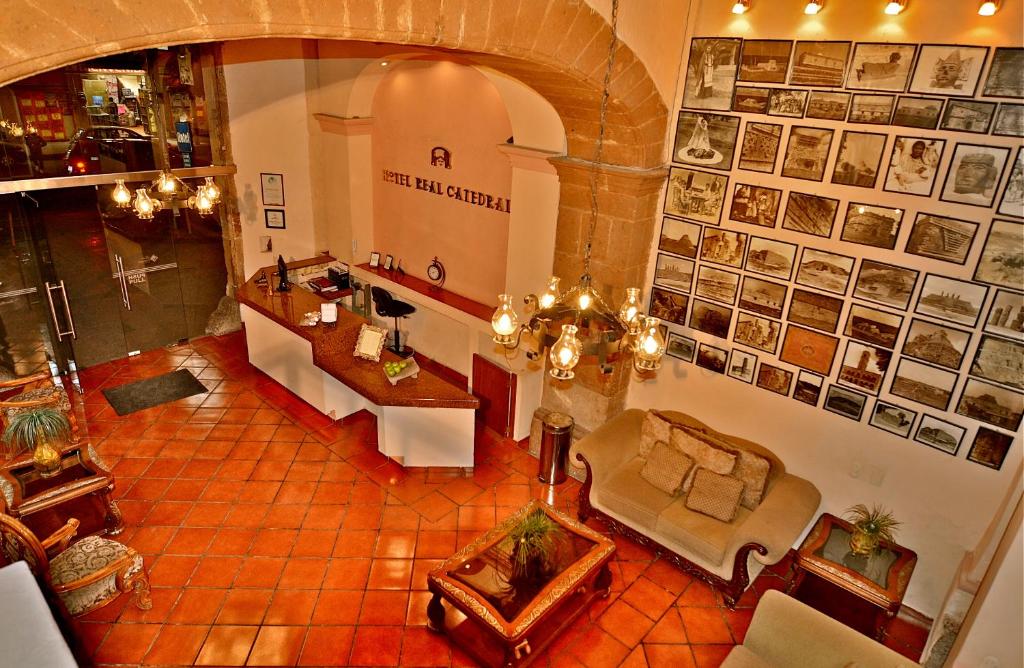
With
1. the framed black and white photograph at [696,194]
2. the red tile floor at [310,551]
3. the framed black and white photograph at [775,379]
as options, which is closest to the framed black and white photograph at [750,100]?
Result: the framed black and white photograph at [696,194]

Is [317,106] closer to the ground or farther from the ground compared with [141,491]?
farther from the ground

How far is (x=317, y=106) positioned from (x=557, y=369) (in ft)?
23.2

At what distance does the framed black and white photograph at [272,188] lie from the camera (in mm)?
9047

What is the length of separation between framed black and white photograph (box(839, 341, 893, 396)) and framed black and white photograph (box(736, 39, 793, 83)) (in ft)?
7.17

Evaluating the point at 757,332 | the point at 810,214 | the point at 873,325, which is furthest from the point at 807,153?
the point at 757,332

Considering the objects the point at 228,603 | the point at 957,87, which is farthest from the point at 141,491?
the point at 957,87

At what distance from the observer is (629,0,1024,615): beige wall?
14.5 feet

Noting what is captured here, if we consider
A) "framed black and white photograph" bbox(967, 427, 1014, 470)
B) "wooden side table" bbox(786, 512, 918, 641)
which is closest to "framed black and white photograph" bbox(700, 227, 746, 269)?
"framed black and white photograph" bbox(967, 427, 1014, 470)

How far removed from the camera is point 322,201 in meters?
9.44

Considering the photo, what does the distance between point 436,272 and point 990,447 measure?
6.06m

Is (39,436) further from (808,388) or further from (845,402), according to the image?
(845,402)

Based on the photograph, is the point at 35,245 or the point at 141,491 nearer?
the point at 141,491

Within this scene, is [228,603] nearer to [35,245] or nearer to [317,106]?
[35,245]

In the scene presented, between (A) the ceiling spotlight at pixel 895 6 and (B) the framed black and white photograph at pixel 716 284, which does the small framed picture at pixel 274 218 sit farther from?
Result: (A) the ceiling spotlight at pixel 895 6
